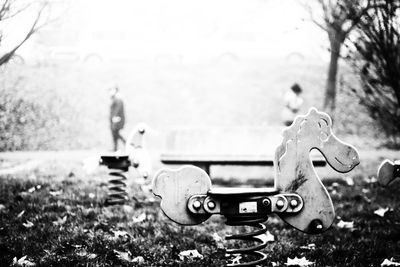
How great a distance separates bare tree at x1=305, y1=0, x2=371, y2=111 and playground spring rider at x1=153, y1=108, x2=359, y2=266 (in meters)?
2.80

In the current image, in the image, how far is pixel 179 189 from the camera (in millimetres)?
2951

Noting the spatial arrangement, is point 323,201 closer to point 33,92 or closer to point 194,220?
point 194,220

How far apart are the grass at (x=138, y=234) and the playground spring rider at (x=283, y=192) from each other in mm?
1164

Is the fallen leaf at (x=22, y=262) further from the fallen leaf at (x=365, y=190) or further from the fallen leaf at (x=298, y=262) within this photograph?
the fallen leaf at (x=365, y=190)

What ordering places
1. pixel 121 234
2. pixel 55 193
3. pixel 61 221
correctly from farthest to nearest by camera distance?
pixel 55 193 < pixel 61 221 < pixel 121 234

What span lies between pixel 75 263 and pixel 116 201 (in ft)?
7.65

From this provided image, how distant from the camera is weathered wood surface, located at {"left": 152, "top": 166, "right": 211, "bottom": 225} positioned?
2.95 m

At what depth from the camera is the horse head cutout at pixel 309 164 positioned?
298 centimetres

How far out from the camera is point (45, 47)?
2195 centimetres

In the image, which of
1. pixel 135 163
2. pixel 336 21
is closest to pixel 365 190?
pixel 336 21

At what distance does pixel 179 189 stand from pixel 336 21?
5520 millimetres

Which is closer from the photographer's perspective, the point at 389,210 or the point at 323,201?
the point at 323,201

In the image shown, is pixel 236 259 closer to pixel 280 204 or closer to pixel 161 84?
pixel 280 204

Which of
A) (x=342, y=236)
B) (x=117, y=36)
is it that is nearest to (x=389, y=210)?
(x=342, y=236)
